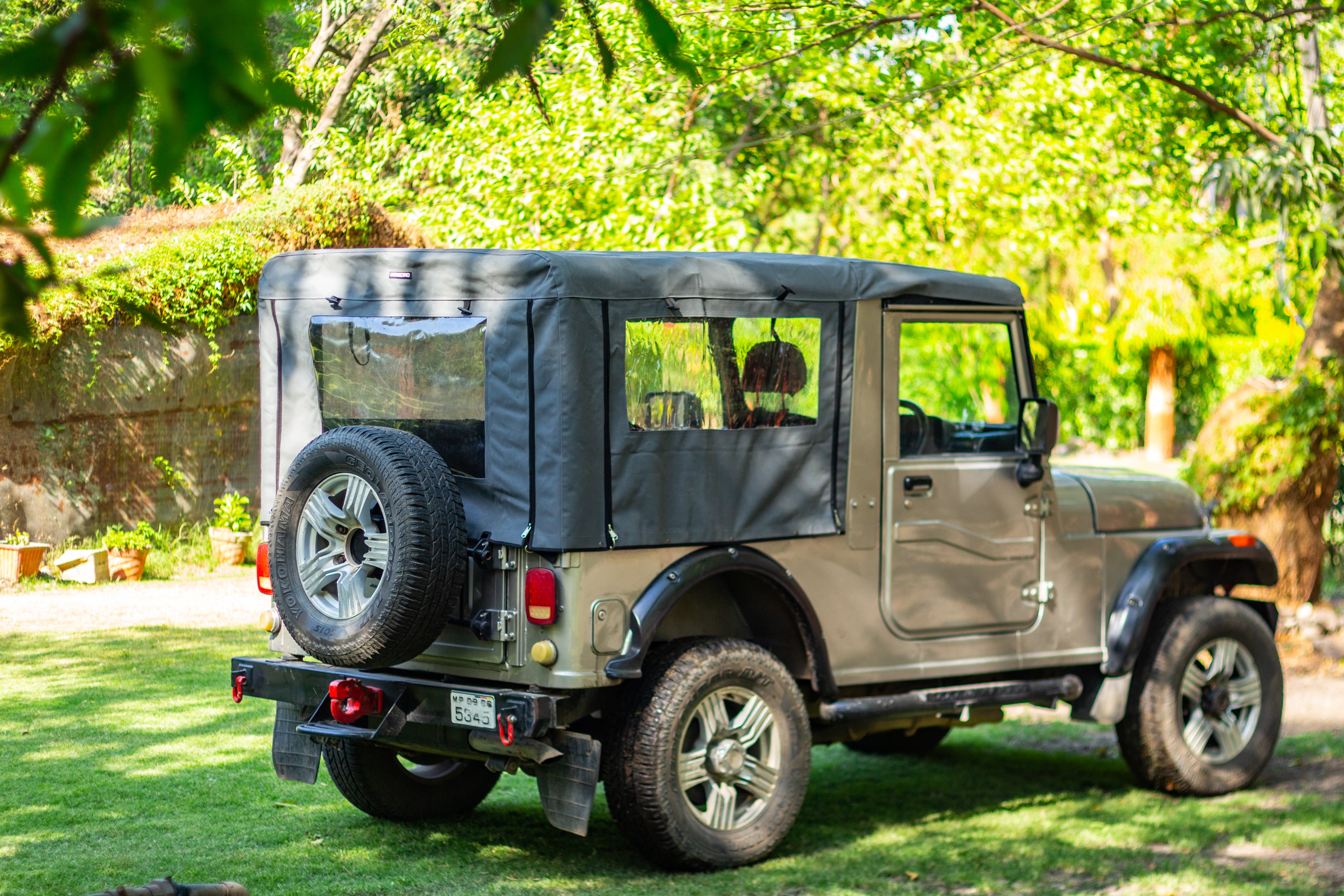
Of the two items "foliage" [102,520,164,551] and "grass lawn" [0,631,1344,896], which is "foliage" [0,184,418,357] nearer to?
"foliage" [102,520,164,551]

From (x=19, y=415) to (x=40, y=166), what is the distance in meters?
11.5

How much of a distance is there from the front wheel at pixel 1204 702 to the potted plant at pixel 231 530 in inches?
348

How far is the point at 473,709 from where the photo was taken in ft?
16.2

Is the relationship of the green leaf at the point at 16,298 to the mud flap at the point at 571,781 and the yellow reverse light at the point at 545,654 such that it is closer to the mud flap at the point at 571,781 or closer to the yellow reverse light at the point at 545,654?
the yellow reverse light at the point at 545,654

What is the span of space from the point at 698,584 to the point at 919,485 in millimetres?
1109

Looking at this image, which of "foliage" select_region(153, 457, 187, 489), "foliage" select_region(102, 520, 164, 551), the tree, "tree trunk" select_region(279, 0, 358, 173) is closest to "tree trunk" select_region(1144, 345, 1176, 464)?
"tree trunk" select_region(279, 0, 358, 173)

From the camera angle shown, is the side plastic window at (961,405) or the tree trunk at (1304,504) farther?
the tree trunk at (1304,504)

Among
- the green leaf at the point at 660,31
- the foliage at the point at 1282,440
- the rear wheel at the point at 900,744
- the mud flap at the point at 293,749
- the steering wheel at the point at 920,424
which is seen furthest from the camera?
the foliage at the point at 1282,440

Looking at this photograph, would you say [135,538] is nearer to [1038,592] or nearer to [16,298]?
[1038,592]

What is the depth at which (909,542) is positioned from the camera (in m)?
5.93

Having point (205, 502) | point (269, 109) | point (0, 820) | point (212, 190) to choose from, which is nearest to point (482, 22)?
point (212, 190)

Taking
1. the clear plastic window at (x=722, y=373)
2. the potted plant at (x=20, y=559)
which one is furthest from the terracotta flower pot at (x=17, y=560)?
the clear plastic window at (x=722, y=373)

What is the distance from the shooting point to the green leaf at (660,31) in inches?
82.1

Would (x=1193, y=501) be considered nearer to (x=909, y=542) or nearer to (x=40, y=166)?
(x=909, y=542)
